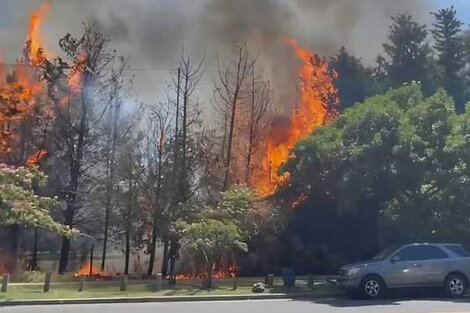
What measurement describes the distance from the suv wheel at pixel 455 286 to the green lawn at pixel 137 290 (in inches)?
115

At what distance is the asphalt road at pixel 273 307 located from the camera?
13.4 meters

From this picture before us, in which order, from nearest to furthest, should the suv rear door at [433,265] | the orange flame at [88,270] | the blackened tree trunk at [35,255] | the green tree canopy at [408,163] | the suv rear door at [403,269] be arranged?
the suv rear door at [403,269] < the suv rear door at [433,265] < the green tree canopy at [408,163] < the orange flame at [88,270] < the blackened tree trunk at [35,255]

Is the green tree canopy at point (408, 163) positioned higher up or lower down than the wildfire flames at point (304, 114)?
lower down

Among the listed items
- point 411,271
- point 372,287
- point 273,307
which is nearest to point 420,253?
point 411,271

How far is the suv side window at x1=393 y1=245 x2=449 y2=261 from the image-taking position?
16.3 m

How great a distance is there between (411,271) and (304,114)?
19.3 m

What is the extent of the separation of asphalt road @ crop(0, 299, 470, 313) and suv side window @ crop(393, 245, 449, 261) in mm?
1366

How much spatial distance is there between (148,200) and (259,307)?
13413 millimetres

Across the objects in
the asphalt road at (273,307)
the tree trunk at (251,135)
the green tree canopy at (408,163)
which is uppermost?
the tree trunk at (251,135)

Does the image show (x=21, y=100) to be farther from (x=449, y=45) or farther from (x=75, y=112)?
(x=449, y=45)

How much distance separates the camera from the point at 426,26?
40438 mm

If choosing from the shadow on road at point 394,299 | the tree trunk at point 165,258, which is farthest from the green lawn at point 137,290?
the tree trunk at point 165,258

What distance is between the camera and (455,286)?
16.3 m

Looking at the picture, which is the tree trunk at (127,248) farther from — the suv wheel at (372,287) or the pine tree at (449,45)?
the pine tree at (449,45)
